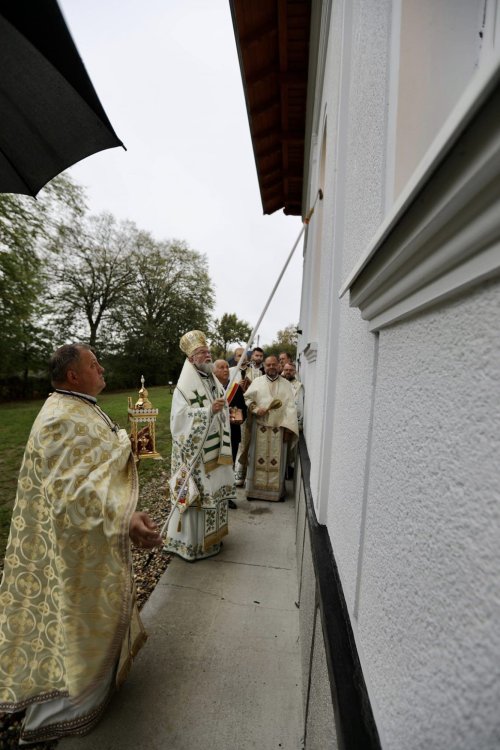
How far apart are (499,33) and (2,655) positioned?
2973 millimetres

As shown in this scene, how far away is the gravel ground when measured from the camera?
188 centimetres

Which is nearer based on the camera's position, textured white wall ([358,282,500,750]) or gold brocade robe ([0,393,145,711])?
textured white wall ([358,282,500,750])

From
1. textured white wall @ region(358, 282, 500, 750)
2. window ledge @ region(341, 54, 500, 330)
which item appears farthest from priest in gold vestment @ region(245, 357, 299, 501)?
window ledge @ region(341, 54, 500, 330)

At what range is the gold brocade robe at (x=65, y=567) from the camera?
5.85ft

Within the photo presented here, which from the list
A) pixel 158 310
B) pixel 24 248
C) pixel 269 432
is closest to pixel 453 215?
pixel 269 432

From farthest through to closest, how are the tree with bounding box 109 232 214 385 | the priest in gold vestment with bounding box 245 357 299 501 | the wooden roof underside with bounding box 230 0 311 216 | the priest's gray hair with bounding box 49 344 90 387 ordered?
1. the tree with bounding box 109 232 214 385
2. the priest in gold vestment with bounding box 245 357 299 501
3. the wooden roof underside with bounding box 230 0 311 216
4. the priest's gray hair with bounding box 49 344 90 387

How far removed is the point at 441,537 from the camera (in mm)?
551

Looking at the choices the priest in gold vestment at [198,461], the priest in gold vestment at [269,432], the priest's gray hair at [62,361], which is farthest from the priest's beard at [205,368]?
the priest's gray hair at [62,361]

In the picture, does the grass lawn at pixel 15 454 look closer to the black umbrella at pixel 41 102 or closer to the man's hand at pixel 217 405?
the man's hand at pixel 217 405

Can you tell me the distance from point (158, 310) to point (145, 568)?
2760 centimetres

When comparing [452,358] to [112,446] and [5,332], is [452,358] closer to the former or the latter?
[112,446]

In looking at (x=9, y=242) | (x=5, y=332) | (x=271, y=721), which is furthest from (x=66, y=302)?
(x=271, y=721)

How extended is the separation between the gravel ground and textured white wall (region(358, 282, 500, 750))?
2.12 m

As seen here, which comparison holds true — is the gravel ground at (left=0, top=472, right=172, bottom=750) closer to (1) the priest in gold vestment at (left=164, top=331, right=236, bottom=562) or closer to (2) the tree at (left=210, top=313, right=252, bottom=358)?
(1) the priest in gold vestment at (left=164, top=331, right=236, bottom=562)
